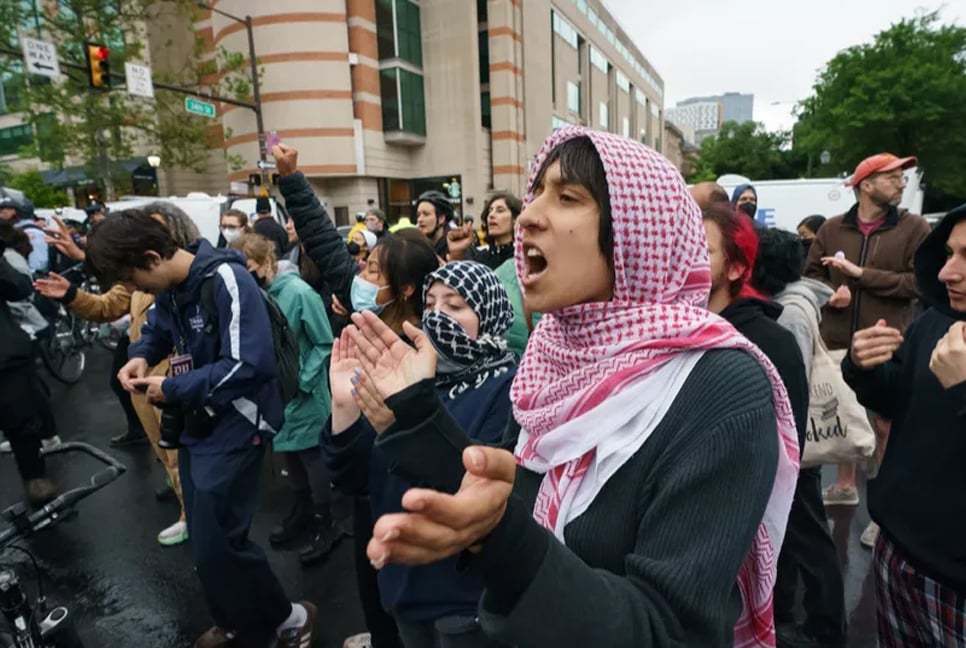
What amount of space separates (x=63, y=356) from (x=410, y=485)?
809 centimetres

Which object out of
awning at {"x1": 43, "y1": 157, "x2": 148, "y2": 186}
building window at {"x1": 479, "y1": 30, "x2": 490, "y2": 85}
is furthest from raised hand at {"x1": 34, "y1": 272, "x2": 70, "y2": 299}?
building window at {"x1": 479, "y1": 30, "x2": 490, "y2": 85}

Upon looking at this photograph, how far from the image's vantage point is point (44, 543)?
409 centimetres

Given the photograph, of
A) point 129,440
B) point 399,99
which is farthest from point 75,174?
point 129,440

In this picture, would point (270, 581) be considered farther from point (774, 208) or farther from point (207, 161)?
point (207, 161)

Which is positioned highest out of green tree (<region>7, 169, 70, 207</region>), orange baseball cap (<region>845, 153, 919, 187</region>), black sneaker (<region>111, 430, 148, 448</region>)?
green tree (<region>7, 169, 70, 207</region>)

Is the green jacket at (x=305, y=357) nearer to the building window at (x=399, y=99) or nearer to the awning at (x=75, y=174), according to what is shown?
the building window at (x=399, y=99)

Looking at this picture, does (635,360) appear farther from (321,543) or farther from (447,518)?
(321,543)

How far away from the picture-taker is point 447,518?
0.75 m

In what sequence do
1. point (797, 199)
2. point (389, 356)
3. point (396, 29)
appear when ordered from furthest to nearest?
point (396, 29), point (797, 199), point (389, 356)

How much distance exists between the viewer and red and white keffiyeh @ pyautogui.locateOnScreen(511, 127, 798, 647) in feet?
3.52

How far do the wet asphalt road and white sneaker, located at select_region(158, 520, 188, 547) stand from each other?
0.17 ft

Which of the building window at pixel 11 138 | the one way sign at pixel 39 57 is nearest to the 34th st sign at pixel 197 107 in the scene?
the one way sign at pixel 39 57

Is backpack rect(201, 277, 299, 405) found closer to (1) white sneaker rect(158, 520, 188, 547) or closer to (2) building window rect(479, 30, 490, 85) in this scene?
(1) white sneaker rect(158, 520, 188, 547)

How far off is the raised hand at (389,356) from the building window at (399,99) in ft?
91.2
